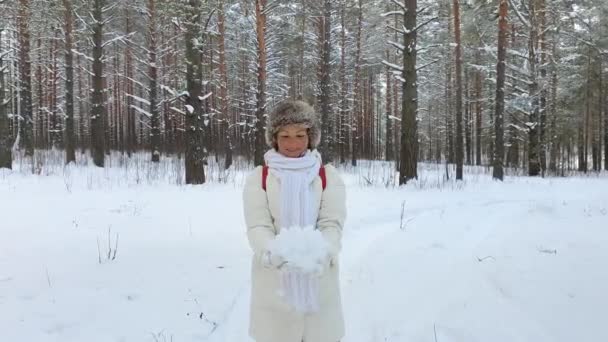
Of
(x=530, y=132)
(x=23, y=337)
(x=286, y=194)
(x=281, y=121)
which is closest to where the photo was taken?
(x=286, y=194)

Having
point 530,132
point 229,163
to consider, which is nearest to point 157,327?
point 229,163

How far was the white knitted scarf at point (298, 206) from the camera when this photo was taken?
79.7 inches

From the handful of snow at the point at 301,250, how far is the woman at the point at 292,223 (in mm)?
110

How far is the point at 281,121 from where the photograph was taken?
2244mm

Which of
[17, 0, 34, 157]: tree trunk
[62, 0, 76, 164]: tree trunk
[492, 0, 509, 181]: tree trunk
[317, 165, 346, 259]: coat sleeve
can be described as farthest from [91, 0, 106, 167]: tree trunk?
[317, 165, 346, 259]: coat sleeve

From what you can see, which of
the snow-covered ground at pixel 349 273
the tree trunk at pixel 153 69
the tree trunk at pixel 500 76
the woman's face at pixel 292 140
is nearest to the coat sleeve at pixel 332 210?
the woman's face at pixel 292 140

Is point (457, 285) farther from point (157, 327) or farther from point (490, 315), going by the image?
point (157, 327)

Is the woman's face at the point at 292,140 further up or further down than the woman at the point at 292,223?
further up

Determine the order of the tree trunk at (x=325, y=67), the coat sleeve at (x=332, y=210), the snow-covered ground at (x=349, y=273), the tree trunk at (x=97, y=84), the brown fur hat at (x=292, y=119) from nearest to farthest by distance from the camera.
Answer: the coat sleeve at (x=332, y=210) < the brown fur hat at (x=292, y=119) < the snow-covered ground at (x=349, y=273) < the tree trunk at (x=97, y=84) < the tree trunk at (x=325, y=67)

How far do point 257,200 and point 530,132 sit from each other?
1733 cm

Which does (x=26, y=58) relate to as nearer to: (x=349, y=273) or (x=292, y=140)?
(x=349, y=273)

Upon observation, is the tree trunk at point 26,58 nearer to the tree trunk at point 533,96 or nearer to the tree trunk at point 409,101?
the tree trunk at point 409,101

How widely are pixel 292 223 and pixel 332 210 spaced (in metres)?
0.21

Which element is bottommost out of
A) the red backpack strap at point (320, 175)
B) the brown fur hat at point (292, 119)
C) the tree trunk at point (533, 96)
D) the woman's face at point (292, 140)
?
the red backpack strap at point (320, 175)
